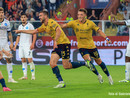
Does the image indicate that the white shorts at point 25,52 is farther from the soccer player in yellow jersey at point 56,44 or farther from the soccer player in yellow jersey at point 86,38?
the soccer player in yellow jersey at point 56,44

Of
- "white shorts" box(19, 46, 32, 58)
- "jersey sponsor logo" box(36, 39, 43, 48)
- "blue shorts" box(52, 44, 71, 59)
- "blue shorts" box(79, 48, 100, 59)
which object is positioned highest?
"blue shorts" box(52, 44, 71, 59)

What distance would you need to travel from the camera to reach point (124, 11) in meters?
21.4

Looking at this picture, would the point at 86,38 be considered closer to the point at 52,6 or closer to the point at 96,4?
the point at 96,4

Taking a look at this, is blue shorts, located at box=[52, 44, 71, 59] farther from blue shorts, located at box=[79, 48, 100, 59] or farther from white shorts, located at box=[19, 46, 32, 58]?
white shorts, located at box=[19, 46, 32, 58]

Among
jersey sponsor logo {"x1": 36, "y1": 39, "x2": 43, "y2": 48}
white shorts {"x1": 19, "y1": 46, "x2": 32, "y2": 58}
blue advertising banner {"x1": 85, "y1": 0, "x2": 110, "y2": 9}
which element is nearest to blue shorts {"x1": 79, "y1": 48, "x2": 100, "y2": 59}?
white shorts {"x1": 19, "y1": 46, "x2": 32, "y2": 58}

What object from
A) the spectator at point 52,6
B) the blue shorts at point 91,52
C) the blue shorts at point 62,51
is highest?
the spectator at point 52,6

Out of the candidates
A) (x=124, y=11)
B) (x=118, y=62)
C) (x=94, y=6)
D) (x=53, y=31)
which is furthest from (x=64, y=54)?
(x=94, y=6)

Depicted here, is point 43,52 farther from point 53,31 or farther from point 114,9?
point 53,31

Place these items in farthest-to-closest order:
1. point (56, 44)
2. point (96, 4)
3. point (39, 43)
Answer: point (96, 4)
point (39, 43)
point (56, 44)

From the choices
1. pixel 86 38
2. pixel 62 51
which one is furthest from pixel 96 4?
pixel 62 51

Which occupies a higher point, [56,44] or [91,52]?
[56,44]

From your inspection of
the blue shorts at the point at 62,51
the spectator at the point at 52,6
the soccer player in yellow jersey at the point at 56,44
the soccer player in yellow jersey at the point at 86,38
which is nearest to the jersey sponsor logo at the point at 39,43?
the spectator at the point at 52,6

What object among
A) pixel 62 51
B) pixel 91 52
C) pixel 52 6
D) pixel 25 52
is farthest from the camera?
pixel 52 6

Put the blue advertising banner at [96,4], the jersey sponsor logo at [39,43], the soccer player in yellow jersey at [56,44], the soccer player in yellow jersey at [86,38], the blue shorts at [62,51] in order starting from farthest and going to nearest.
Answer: the blue advertising banner at [96,4], the jersey sponsor logo at [39,43], the soccer player in yellow jersey at [86,38], the blue shorts at [62,51], the soccer player in yellow jersey at [56,44]
